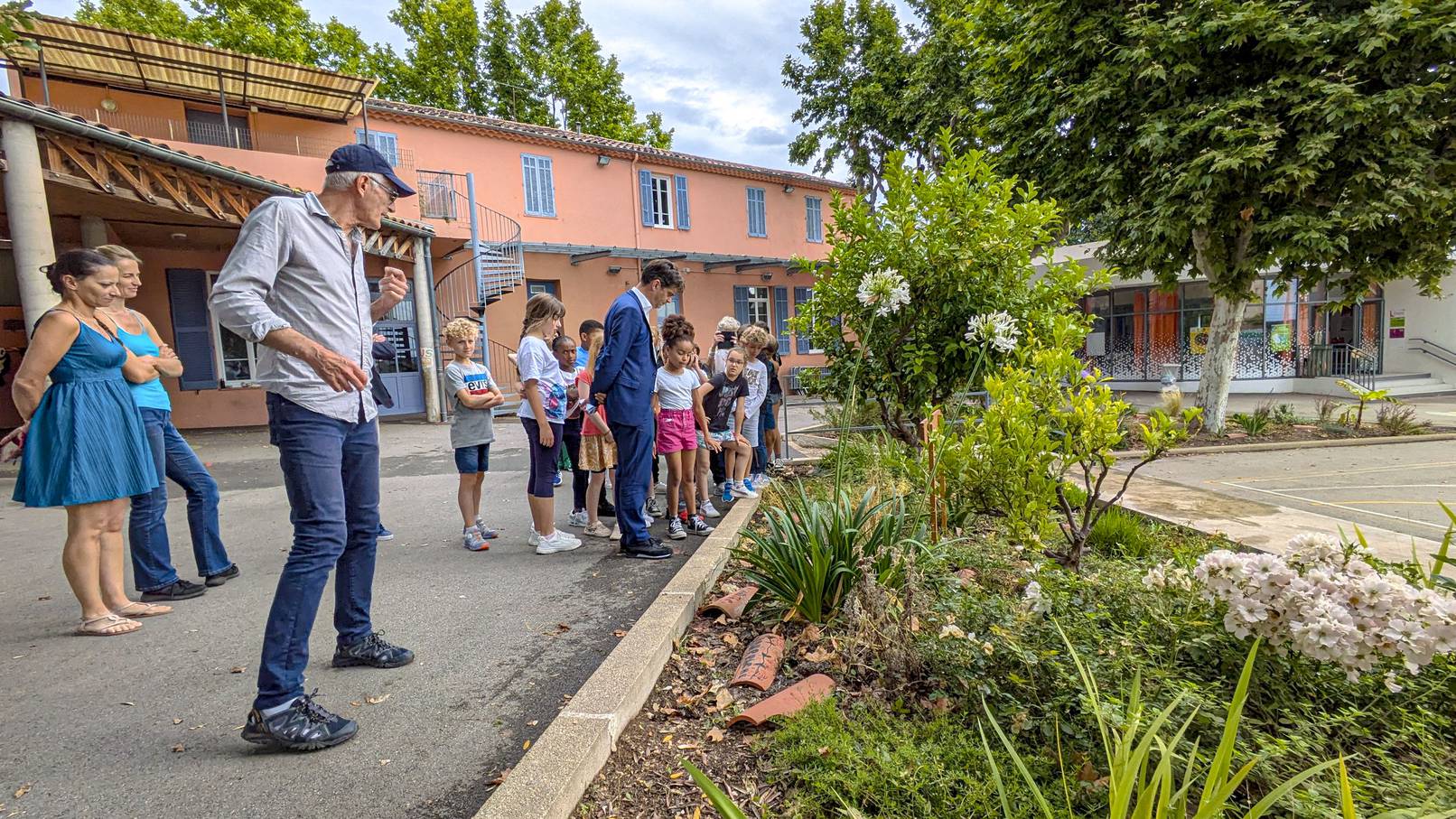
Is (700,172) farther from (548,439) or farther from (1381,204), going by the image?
(548,439)

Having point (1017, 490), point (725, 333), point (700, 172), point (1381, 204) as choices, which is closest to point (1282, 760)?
point (1017, 490)

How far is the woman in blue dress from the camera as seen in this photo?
9.92 ft

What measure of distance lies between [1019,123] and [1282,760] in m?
10.4

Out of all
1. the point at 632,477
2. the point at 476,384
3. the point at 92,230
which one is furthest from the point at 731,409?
the point at 92,230

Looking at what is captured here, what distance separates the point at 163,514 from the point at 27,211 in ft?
24.3

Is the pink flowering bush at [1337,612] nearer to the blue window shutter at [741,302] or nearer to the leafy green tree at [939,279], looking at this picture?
the leafy green tree at [939,279]

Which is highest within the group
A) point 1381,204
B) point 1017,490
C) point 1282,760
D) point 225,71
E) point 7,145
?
point 225,71

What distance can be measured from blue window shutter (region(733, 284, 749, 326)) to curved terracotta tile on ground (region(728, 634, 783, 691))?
20082 millimetres

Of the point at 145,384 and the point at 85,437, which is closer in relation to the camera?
the point at 85,437

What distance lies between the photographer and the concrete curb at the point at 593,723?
1.71m

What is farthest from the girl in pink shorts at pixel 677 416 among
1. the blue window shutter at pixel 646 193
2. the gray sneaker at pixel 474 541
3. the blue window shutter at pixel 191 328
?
the blue window shutter at pixel 646 193

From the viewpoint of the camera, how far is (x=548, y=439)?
4.41 metres

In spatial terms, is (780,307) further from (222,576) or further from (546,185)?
(222,576)

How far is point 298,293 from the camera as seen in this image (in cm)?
231
